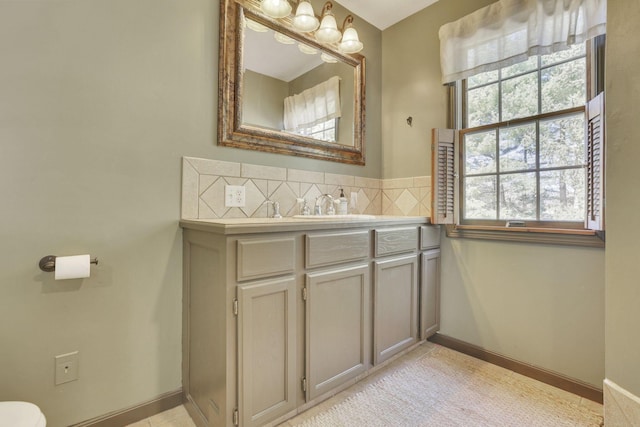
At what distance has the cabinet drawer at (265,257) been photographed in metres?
1.21

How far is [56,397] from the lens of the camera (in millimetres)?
1266

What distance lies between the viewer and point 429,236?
2.14m

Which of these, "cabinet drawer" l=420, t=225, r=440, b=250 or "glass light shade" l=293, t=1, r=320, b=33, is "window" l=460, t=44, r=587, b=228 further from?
"glass light shade" l=293, t=1, r=320, b=33

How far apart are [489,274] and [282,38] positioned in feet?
6.92

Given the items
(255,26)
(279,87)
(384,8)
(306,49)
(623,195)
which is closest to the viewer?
(623,195)

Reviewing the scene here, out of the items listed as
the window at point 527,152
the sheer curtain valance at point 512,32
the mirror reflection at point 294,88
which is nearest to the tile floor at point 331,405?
the window at point 527,152

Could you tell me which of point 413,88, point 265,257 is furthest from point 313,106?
point 265,257

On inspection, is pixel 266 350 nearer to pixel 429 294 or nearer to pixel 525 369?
pixel 429 294

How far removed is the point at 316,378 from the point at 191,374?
25.0 inches

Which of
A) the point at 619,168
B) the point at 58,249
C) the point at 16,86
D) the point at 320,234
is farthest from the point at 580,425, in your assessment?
the point at 16,86

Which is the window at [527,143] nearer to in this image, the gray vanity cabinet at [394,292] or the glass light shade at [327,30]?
the gray vanity cabinet at [394,292]

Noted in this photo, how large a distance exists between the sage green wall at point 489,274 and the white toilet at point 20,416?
2.26 m

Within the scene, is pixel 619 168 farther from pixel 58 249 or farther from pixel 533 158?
pixel 58 249

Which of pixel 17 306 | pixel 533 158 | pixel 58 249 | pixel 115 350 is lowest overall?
pixel 115 350
